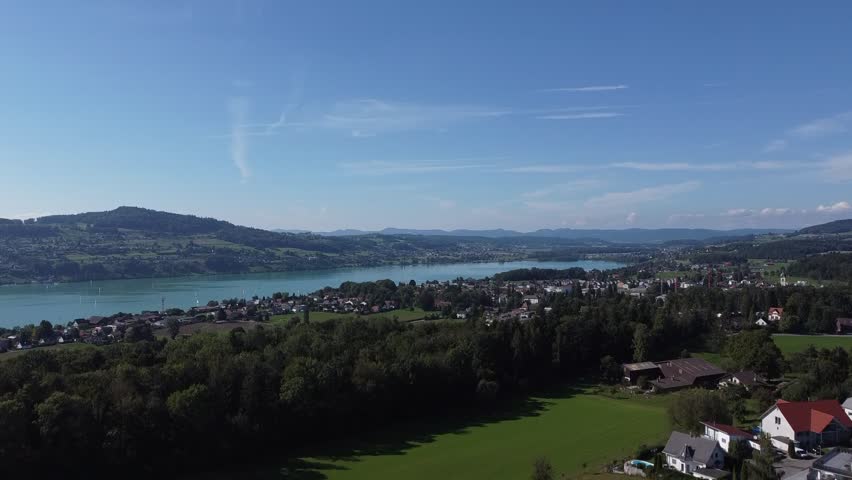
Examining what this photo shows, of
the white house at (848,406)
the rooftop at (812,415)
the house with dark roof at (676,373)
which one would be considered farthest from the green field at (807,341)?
the rooftop at (812,415)

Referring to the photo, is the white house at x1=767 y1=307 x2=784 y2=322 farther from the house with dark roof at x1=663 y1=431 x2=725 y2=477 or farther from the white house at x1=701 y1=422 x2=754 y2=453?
the house with dark roof at x1=663 y1=431 x2=725 y2=477

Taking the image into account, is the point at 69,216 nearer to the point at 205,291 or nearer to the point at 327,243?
the point at 327,243

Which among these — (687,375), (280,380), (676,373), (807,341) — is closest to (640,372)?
(676,373)

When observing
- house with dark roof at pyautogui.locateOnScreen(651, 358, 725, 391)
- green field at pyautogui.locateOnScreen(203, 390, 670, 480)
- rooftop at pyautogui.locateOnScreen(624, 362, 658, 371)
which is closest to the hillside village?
rooftop at pyautogui.locateOnScreen(624, 362, 658, 371)

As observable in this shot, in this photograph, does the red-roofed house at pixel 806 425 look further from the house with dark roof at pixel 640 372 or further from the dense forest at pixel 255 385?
the dense forest at pixel 255 385

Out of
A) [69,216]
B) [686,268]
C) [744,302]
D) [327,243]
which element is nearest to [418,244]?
[327,243]

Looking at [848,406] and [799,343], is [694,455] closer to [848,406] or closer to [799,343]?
[848,406]
